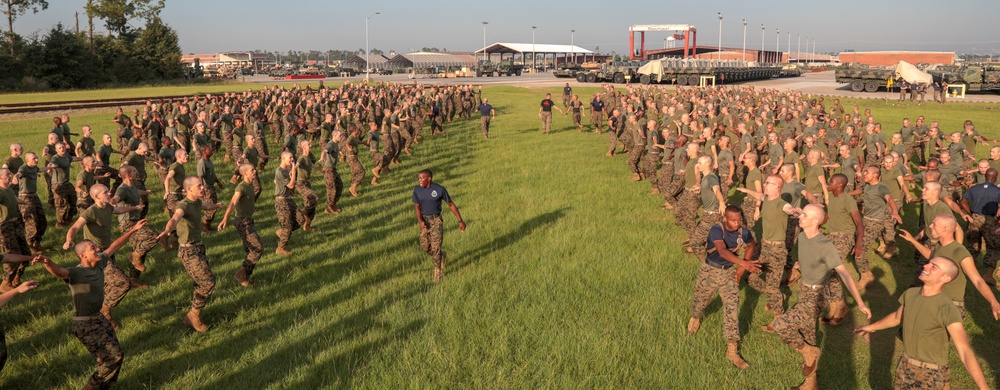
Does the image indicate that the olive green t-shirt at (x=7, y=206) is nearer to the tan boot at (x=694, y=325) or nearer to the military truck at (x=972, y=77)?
the tan boot at (x=694, y=325)

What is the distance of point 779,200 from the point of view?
7914mm

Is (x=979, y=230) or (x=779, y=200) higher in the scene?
(x=779, y=200)

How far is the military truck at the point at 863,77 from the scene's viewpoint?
49.2 metres

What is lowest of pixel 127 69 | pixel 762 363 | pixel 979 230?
pixel 762 363

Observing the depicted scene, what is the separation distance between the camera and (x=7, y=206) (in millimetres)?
8742

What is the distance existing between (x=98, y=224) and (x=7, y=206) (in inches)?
72.6

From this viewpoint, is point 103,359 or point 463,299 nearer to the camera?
point 103,359

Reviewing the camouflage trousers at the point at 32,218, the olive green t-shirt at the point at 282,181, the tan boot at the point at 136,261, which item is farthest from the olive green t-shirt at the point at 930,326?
the camouflage trousers at the point at 32,218

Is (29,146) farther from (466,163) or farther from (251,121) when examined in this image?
(466,163)

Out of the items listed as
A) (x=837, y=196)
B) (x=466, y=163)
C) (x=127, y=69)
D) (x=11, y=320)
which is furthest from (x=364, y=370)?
(x=127, y=69)

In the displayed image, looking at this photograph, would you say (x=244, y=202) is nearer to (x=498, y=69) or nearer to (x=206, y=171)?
(x=206, y=171)

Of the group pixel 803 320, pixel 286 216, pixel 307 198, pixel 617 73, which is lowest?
pixel 803 320

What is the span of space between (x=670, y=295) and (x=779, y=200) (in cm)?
195

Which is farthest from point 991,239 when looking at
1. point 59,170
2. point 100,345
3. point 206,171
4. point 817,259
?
point 59,170
